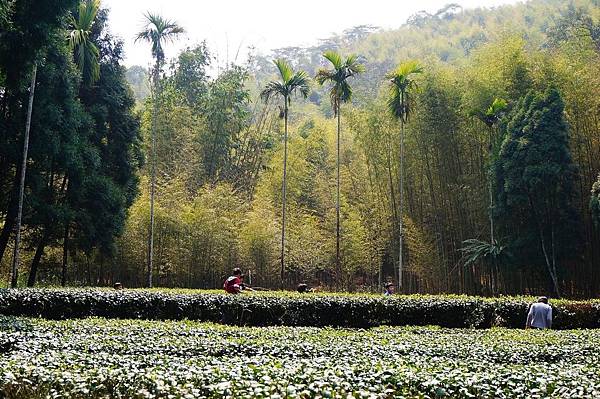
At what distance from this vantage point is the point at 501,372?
13.5 ft

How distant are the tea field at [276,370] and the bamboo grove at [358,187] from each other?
10.5m

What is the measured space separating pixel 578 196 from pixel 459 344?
42.0ft

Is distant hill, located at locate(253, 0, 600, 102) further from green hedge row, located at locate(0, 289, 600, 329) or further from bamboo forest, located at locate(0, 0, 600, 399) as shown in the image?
green hedge row, located at locate(0, 289, 600, 329)

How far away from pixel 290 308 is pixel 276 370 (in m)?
7.26

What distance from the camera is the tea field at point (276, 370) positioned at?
133 inches

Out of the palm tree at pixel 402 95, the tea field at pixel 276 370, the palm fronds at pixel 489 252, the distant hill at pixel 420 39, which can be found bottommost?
the tea field at pixel 276 370

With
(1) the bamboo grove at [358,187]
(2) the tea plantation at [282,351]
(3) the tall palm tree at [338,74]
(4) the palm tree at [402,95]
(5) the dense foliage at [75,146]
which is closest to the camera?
(2) the tea plantation at [282,351]

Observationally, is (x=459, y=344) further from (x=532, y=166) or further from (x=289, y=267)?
(x=289, y=267)

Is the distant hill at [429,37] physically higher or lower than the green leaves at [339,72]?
higher

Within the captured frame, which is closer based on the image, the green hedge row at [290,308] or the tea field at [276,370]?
the tea field at [276,370]

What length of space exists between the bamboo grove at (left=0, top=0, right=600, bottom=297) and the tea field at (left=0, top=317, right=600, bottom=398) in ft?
34.3

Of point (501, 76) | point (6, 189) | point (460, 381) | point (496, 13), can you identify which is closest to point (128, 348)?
point (460, 381)

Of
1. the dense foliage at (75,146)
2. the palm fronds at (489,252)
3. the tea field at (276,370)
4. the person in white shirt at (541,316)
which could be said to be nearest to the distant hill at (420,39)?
Result: the dense foliage at (75,146)

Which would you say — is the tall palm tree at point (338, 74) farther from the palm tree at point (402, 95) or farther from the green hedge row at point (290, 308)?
the green hedge row at point (290, 308)
